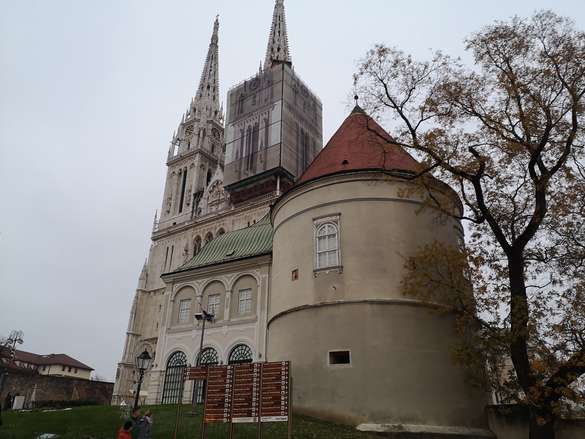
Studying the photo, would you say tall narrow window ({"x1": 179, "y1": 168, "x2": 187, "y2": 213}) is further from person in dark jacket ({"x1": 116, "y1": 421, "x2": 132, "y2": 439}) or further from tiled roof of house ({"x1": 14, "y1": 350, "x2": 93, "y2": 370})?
person in dark jacket ({"x1": 116, "y1": 421, "x2": 132, "y2": 439})

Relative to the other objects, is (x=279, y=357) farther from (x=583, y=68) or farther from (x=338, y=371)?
(x=583, y=68)

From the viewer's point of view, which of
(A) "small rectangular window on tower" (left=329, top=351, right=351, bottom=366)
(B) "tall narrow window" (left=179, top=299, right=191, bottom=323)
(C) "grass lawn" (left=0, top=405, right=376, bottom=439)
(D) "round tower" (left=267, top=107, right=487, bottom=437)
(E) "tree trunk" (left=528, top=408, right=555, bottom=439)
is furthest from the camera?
(B) "tall narrow window" (left=179, top=299, right=191, bottom=323)

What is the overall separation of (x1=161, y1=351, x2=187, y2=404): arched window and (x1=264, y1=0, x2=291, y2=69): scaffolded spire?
54896 millimetres

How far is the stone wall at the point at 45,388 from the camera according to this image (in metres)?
40.3

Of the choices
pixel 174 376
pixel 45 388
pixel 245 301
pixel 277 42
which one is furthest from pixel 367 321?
pixel 277 42

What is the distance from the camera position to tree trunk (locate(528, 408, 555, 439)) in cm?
1349

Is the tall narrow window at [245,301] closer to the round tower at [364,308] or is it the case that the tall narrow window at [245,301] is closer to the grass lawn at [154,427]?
the round tower at [364,308]

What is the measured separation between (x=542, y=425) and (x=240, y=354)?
1536cm

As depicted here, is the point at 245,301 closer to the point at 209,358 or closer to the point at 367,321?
the point at 209,358

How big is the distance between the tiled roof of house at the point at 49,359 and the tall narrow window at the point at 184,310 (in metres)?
62.9

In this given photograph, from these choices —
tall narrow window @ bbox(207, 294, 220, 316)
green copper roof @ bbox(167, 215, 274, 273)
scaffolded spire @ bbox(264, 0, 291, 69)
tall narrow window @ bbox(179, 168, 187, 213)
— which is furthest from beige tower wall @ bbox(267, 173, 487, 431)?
scaffolded spire @ bbox(264, 0, 291, 69)

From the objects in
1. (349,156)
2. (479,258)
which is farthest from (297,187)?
(479,258)

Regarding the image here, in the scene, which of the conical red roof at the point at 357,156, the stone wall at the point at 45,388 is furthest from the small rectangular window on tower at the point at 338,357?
the stone wall at the point at 45,388

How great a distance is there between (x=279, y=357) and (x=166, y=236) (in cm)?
4991
